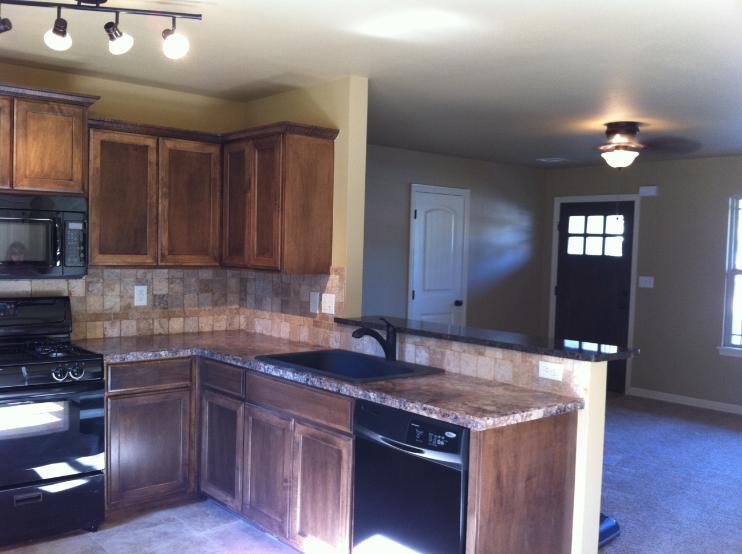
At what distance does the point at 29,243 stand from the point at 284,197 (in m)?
1.25

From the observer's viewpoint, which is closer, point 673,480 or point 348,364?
point 348,364

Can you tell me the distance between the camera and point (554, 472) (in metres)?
2.65

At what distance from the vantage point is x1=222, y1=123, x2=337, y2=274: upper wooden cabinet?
3.70m

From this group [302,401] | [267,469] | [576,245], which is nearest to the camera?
[302,401]

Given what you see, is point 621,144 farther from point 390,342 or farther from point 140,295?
point 140,295

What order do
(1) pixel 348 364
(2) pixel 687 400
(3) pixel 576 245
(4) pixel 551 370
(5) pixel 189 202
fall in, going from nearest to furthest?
(4) pixel 551 370
(1) pixel 348 364
(5) pixel 189 202
(2) pixel 687 400
(3) pixel 576 245

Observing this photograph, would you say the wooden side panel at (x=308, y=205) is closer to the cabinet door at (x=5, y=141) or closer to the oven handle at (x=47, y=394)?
the oven handle at (x=47, y=394)

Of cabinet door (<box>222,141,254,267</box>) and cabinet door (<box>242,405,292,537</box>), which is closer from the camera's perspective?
cabinet door (<box>242,405,292,537</box>)

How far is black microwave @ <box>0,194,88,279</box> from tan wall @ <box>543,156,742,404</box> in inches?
206

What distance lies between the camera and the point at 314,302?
399 cm

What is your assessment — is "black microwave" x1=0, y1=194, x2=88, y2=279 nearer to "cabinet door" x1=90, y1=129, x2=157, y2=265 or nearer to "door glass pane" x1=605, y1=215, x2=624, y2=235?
"cabinet door" x1=90, y1=129, x2=157, y2=265

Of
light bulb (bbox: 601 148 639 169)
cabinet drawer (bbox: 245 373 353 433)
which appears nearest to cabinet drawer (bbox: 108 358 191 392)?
cabinet drawer (bbox: 245 373 353 433)

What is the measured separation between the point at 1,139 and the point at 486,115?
2.89 metres

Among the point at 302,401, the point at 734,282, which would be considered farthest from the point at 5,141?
the point at 734,282
